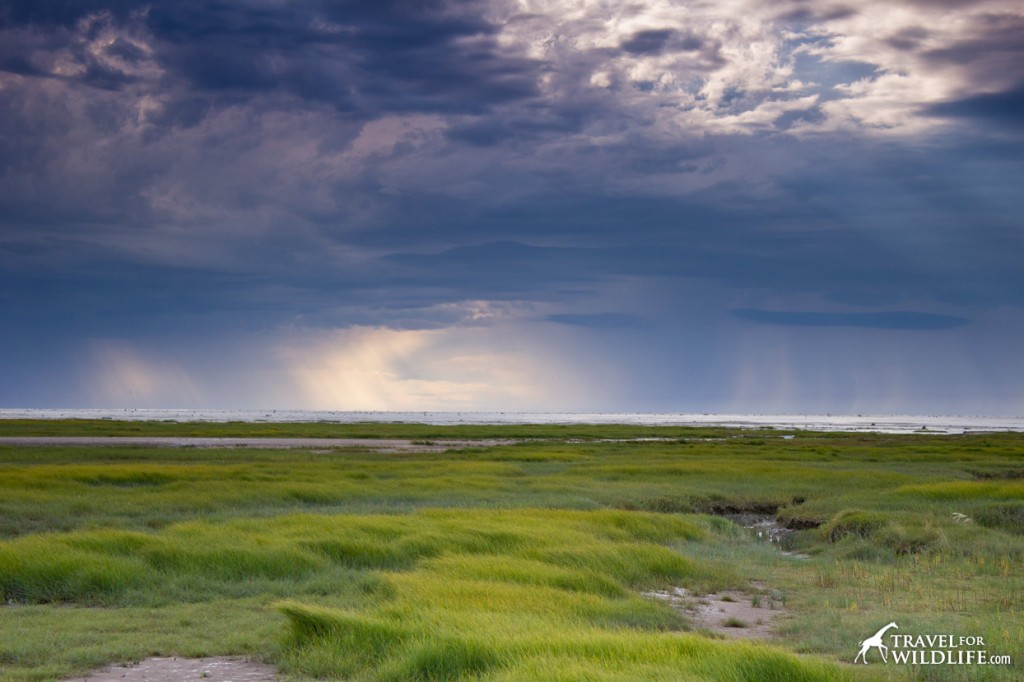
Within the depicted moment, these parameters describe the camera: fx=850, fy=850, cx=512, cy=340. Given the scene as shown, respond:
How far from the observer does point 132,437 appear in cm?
7056

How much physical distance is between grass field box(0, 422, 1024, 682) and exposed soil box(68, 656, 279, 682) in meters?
0.27

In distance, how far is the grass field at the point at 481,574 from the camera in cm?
1012

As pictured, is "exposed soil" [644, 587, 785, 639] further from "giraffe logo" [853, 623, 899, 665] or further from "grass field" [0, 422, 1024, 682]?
"giraffe logo" [853, 623, 899, 665]

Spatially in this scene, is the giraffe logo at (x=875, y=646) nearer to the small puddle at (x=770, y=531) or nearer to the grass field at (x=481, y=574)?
the grass field at (x=481, y=574)

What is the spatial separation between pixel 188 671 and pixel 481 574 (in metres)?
6.07

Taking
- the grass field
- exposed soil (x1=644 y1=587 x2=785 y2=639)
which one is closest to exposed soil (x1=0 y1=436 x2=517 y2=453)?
the grass field

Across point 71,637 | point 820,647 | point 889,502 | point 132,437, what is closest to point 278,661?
point 71,637

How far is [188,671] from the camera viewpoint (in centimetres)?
1021

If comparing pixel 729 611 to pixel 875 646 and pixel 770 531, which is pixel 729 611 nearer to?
pixel 875 646

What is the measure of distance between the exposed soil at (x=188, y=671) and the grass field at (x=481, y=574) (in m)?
0.27

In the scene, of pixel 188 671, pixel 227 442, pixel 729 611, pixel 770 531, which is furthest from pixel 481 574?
pixel 227 442

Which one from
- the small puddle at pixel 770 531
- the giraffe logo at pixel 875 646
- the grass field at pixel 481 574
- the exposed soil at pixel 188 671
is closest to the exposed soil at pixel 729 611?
the grass field at pixel 481 574

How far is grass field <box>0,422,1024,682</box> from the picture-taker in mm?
10125

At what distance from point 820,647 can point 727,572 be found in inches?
232
